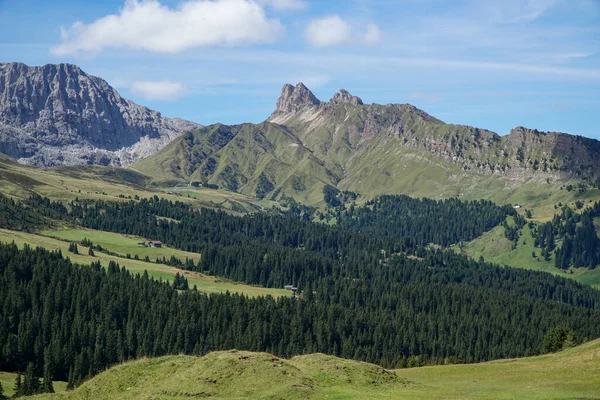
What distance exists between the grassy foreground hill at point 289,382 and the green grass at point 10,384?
73.1 meters

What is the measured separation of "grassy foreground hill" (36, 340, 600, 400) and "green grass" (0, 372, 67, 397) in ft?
240

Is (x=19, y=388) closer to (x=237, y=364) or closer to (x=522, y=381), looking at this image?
(x=237, y=364)

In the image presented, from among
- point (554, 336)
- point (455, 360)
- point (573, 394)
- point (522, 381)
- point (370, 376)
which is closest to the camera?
point (573, 394)

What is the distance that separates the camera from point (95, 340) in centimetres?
19675

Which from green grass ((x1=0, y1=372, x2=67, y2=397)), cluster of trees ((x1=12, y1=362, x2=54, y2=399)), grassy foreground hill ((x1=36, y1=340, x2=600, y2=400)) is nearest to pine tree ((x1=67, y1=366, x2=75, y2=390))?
green grass ((x1=0, y1=372, x2=67, y2=397))

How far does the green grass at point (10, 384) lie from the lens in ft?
463

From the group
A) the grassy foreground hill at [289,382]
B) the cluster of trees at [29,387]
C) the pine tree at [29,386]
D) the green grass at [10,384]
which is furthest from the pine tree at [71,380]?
the grassy foreground hill at [289,382]

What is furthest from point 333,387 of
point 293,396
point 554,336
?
point 554,336

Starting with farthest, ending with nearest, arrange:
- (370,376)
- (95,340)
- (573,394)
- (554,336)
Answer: (95,340), (554,336), (370,376), (573,394)

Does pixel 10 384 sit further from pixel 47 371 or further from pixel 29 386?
pixel 29 386

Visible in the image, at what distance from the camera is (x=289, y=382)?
6744cm

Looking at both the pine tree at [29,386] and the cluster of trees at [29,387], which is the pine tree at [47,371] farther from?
the pine tree at [29,386]

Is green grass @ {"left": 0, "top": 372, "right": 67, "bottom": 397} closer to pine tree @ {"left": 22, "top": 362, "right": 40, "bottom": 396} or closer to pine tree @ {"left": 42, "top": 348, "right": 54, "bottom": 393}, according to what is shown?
pine tree @ {"left": 42, "top": 348, "right": 54, "bottom": 393}

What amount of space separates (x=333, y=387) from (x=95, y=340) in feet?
475
